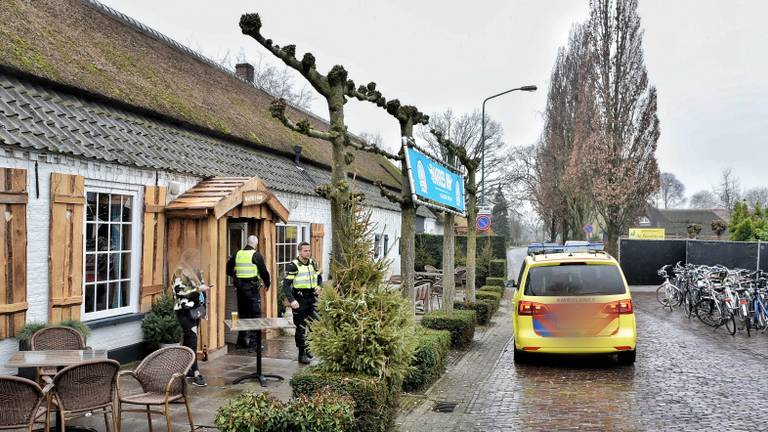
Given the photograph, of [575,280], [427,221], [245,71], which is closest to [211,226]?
[575,280]

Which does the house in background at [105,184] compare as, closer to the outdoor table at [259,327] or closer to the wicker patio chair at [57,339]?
the wicker patio chair at [57,339]

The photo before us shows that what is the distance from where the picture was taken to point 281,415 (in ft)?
15.3

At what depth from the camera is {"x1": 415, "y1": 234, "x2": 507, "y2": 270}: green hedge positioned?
28000 millimetres

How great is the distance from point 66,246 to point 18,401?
347cm

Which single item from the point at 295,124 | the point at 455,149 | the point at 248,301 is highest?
the point at 455,149

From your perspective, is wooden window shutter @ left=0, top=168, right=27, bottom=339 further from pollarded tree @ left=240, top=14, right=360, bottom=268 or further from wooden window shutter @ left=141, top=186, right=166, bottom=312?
pollarded tree @ left=240, top=14, right=360, bottom=268

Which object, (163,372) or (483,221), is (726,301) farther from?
(163,372)

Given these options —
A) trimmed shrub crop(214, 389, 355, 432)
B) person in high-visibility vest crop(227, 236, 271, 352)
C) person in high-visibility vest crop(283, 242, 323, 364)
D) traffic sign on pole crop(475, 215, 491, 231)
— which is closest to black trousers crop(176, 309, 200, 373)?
person in high-visibility vest crop(283, 242, 323, 364)

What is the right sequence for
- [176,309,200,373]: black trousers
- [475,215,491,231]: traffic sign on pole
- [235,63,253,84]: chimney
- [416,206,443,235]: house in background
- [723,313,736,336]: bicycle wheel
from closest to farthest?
[176,309,200,373]: black trousers → [723,313,736,336]: bicycle wheel → [475,215,491,231]: traffic sign on pole → [235,63,253,84]: chimney → [416,206,443,235]: house in background

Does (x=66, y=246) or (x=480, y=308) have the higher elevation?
(x=66, y=246)

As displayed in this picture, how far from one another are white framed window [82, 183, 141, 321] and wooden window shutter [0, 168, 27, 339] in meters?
1.15

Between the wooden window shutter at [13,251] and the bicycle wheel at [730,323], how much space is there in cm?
1283

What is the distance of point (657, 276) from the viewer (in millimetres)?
25281

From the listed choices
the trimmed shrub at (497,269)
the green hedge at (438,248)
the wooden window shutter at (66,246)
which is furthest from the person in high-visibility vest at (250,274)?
the green hedge at (438,248)
